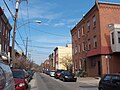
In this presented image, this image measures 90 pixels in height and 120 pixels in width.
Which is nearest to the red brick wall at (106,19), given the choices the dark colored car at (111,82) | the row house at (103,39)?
the row house at (103,39)

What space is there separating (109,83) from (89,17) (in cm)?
3066

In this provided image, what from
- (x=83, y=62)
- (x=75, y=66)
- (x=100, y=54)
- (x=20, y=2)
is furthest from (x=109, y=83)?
(x=75, y=66)

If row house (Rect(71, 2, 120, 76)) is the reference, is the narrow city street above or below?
below

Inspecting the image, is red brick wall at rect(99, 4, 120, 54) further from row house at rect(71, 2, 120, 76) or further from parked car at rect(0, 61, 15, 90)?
parked car at rect(0, 61, 15, 90)

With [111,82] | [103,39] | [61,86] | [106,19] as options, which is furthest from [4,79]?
[106,19]

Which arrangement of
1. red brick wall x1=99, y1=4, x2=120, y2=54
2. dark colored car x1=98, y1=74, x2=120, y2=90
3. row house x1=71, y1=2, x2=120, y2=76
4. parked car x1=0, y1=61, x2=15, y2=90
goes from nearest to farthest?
1. parked car x1=0, y1=61, x2=15, y2=90
2. dark colored car x1=98, y1=74, x2=120, y2=90
3. row house x1=71, y1=2, x2=120, y2=76
4. red brick wall x1=99, y1=4, x2=120, y2=54

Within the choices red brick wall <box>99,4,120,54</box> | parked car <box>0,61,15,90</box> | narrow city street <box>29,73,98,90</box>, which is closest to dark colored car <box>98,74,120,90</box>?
narrow city street <box>29,73,98,90</box>

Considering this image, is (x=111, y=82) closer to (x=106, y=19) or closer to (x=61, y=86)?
(x=61, y=86)

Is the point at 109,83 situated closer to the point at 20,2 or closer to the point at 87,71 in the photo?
the point at 20,2

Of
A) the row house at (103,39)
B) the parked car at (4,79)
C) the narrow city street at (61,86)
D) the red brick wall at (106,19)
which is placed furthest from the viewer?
the red brick wall at (106,19)

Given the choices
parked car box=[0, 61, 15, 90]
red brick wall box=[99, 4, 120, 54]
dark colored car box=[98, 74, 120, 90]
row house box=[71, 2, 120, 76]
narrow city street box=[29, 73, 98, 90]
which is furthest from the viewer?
red brick wall box=[99, 4, 120, 54]

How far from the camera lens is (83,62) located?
155 feet

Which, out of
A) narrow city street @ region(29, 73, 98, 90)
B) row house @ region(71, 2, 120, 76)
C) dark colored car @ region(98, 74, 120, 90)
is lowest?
narrow city street @ region(29, 73, 98, 90)

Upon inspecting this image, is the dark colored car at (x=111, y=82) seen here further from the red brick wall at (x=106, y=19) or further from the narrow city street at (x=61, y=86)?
the red brick wall at (x=106, y=19)
